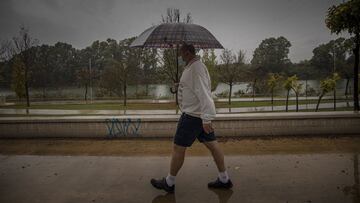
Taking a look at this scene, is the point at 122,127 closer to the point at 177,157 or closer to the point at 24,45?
the point at 177,157

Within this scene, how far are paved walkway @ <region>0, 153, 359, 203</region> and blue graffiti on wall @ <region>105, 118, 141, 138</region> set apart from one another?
168cm

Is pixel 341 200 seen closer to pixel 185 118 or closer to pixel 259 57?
pixel 185 118

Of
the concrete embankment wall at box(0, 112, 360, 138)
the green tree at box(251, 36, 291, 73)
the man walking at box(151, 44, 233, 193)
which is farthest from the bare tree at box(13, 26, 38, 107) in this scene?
the green tree at box(251, 36, 291, 73)

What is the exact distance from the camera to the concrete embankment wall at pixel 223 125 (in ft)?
26.7

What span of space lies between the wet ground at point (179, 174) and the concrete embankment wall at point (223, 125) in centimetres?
29

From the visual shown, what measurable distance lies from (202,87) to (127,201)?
5.58 ft

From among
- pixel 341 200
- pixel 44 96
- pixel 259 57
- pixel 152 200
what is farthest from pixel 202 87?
pixel 259 57

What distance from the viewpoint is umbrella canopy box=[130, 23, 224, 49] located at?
5945 mm

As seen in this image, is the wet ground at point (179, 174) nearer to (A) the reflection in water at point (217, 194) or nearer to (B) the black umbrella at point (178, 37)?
(A) the reflection in water at point (217, 194)

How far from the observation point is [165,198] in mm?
4363

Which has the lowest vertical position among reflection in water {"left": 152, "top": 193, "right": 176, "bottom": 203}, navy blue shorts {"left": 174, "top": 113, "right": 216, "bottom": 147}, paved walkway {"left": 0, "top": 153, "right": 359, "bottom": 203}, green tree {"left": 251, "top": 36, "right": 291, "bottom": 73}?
reflection in water {"left": 152, "top": 193, "right": 176, "bottom": 203}

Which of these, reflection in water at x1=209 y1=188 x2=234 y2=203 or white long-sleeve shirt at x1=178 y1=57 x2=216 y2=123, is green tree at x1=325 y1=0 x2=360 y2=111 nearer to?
white long-sleeve shirt at x1=178 y1=57 x2=216 y2=123

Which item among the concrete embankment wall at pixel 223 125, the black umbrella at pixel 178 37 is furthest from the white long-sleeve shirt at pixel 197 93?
the concrete embankment wall at pixel 223 125

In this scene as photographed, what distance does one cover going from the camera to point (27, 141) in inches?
327
